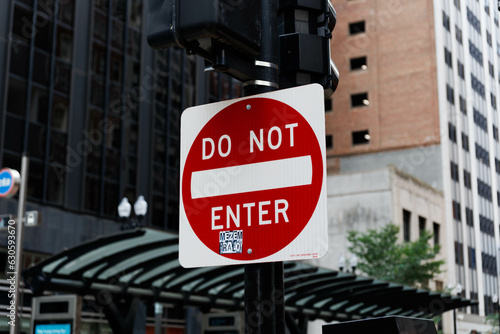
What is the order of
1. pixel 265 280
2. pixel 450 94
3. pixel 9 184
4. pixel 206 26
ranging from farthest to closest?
pixel 450 94 < pixel 9 184 < pixel 265 280 < pixel 206 26

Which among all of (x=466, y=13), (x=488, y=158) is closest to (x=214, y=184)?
(x=466, y=13)

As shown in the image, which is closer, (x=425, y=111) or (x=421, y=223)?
(x=421, y=223)

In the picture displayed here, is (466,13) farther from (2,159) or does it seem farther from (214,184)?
(214,184)

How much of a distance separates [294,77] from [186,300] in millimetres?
16332

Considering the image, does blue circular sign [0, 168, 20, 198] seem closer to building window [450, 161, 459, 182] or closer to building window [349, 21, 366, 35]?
building window [450, 161, 459, 182]

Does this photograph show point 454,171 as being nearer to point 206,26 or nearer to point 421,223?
point 421,223

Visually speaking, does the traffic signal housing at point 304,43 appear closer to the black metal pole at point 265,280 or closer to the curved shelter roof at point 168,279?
the black metal pole at point 265,280

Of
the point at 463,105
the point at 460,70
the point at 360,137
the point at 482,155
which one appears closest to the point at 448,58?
the point at 460,70

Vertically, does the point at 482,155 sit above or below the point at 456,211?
above

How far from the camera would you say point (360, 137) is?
65.6 metres

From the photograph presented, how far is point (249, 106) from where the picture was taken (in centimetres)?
309

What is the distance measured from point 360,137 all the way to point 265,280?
63.4 meters

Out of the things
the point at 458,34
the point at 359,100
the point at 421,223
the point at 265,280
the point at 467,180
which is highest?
the point at 458,34

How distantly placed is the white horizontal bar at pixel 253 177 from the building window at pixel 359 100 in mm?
63504
